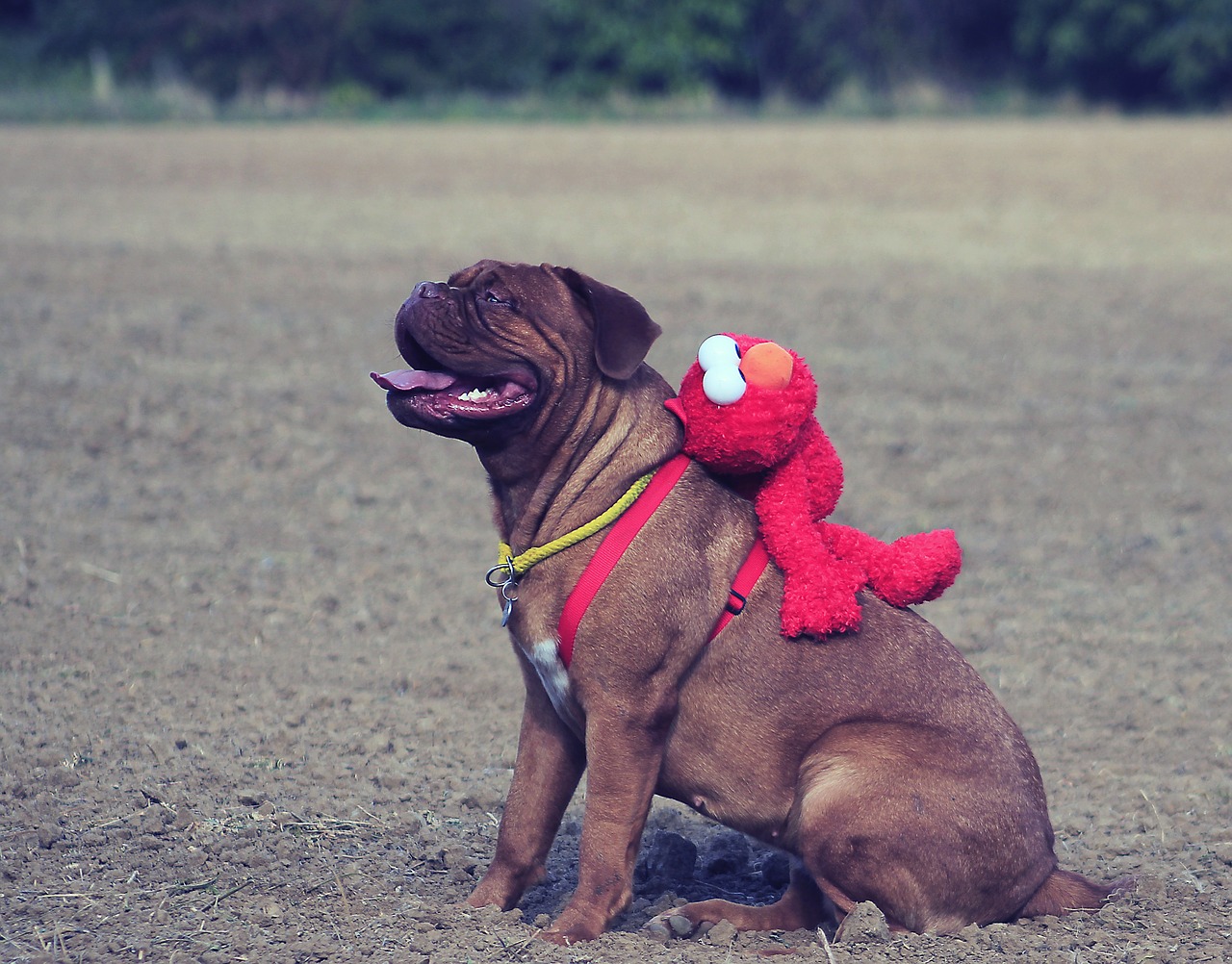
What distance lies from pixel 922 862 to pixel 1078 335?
10.4 m

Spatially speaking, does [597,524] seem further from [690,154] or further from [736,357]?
[690,154]

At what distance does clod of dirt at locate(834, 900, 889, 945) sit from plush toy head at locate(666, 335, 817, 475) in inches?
49.2

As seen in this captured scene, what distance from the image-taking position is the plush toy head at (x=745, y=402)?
4.21 meters

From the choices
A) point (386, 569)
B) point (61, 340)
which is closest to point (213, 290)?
point (61, 340)

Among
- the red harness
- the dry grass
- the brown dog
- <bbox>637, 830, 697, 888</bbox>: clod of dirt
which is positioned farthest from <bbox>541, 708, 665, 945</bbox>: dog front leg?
the dry grass

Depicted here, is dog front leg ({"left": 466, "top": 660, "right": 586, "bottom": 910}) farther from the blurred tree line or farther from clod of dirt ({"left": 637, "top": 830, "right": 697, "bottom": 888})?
the blurred tree line

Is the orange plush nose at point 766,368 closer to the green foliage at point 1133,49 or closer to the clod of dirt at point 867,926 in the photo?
the clod of dirt at point 867,926

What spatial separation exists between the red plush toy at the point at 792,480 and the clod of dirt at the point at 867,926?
0.75 m

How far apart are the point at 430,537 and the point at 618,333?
14.6 ft

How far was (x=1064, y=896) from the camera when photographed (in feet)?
14.4

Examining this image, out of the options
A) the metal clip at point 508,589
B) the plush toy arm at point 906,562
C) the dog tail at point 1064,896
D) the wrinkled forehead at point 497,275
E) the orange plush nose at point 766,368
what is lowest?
the dog tail at point 1064,896

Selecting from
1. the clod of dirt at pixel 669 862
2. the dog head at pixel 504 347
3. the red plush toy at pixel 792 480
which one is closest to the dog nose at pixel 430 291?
the dog head at pixel 504 347

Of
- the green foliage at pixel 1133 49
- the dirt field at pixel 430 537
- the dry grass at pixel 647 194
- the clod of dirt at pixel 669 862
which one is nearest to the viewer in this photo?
the dirt field at pixel 430 537

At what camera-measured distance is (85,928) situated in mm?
4148
